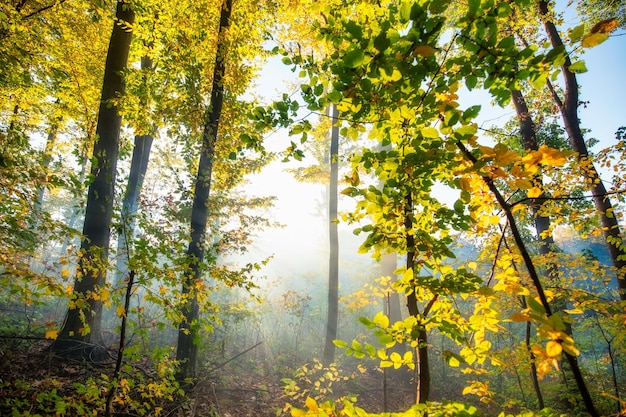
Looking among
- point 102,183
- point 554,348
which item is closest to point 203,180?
point 102,183

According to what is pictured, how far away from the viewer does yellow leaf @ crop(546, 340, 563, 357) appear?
88 cm

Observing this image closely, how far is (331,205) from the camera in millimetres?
11109

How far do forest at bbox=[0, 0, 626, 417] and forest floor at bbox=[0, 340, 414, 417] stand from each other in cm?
5

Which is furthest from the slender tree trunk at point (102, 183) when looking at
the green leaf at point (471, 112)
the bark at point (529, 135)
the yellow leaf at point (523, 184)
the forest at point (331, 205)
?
the bark at point (529, 135)

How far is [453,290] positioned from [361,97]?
0.89m

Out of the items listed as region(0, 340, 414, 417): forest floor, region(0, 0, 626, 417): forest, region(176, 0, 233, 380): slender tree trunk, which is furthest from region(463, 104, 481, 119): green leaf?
region(176, 0, 233, 380): slender tree trunk

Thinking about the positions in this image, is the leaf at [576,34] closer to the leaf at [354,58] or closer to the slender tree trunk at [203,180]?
the leaf at [354,58]

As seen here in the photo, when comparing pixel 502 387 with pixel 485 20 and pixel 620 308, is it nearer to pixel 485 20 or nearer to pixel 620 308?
pixel 620 308

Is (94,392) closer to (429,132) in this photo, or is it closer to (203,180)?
(429,132)

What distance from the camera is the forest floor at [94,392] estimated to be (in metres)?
3.30

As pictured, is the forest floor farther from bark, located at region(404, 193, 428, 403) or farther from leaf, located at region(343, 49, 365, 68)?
leaf, located at region(343, 49, 365, 68)

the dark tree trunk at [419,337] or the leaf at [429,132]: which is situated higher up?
the leaf at [429,132]

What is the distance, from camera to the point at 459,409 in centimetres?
105


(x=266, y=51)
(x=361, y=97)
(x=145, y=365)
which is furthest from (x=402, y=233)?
(x=145, y=365)
